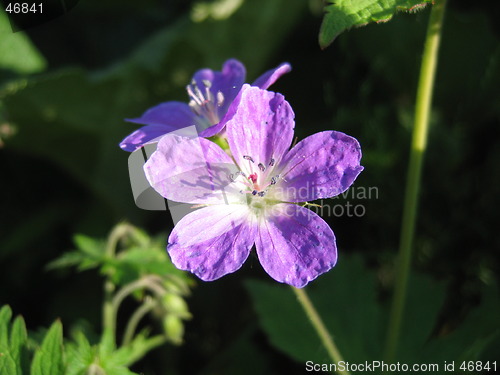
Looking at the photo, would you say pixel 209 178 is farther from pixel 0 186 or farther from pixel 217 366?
pixel 0 186

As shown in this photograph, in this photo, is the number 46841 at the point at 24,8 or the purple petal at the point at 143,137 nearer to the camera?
the purple petal at the point at 143,137

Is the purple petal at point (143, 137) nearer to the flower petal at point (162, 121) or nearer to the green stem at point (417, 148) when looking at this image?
the flower petal at point (162, 121)

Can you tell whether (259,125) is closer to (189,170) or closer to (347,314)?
(189,170)

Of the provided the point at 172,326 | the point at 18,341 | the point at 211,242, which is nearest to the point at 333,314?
the point at 172,326

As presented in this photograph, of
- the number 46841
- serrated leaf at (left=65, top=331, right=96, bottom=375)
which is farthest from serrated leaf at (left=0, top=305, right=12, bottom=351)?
the number 46841

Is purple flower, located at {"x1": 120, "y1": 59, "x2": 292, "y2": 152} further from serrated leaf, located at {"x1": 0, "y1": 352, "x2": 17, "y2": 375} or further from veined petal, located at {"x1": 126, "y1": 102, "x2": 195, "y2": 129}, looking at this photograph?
serrated leaf, located at {"x1": 0, "y1": 352, "x2": 17, "y2": 375}

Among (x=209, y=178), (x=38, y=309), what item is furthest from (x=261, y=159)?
(x=38, y=309)

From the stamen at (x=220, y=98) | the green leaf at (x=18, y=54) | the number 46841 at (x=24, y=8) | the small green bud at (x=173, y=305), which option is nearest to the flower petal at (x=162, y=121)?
the stamen at (x=220, y=98)
